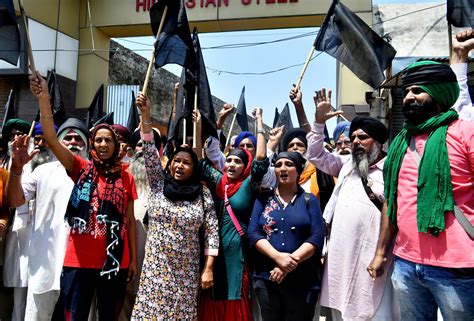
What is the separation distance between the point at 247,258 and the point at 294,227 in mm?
498

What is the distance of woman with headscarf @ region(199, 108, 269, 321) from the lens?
3469 millimetres

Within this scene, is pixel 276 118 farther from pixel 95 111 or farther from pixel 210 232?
pixel 210 232

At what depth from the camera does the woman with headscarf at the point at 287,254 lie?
128 inches

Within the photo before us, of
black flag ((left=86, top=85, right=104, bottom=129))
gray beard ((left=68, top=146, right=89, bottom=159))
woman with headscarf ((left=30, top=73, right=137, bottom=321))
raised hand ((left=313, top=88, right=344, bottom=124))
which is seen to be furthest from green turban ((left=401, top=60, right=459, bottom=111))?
black flag ((left=86, top=85, right=104, bottom=129))

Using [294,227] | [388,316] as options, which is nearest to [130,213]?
[294,227]

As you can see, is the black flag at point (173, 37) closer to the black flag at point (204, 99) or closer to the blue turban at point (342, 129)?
the black flag at point (204, 99)

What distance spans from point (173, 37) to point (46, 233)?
2012 mm

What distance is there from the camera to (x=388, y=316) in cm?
313

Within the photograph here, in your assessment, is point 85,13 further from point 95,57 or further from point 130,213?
point 130,213

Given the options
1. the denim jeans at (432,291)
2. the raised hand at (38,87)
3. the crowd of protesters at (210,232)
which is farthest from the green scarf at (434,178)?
the raised hand at (38,87)

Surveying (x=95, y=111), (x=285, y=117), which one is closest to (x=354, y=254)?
(x=285, y=117)

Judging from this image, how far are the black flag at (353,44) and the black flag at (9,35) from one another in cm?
253

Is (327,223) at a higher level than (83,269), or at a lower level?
higher

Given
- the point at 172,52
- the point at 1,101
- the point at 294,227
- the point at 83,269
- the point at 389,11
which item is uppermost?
the point at 389,11
